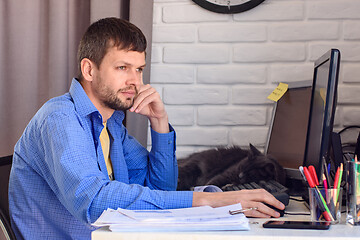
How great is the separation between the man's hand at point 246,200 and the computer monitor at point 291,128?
0.56 metres

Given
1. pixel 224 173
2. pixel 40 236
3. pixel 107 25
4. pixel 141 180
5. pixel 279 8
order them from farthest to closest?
pixel 279 8, pixel 141 180, pixel 224 173, pixel 107 25, pixel 40 236

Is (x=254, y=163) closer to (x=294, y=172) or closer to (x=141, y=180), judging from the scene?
(x=294, y=172)

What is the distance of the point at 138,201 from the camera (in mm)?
1016

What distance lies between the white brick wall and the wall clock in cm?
3

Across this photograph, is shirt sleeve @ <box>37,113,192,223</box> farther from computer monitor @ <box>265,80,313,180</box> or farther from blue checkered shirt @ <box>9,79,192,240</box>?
computer monitor @ <box>265,80,313,180</box>

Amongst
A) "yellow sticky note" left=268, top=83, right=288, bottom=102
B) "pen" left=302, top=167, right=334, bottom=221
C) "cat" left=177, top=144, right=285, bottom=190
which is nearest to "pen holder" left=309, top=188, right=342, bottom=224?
"pen" left=302, top=167, right=334, bottom=221

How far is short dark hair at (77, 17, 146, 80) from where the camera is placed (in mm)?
1467

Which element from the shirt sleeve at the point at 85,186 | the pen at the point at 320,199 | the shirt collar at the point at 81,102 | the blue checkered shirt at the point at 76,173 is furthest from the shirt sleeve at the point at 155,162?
the pen at the point at 320,199

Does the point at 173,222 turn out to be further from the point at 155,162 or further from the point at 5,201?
the point at 155,162

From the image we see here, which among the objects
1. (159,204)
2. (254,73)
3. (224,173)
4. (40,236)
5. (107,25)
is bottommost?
(40,236)

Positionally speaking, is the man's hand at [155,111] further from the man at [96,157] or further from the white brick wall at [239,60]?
the white brick wall at [239,60]

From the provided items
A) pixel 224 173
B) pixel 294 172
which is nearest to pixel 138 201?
pixel 224 173

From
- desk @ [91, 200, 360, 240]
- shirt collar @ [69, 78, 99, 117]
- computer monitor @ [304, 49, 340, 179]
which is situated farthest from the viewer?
shirt collar @ [69, 78, 99, 117]

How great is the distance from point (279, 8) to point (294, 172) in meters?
0.71
